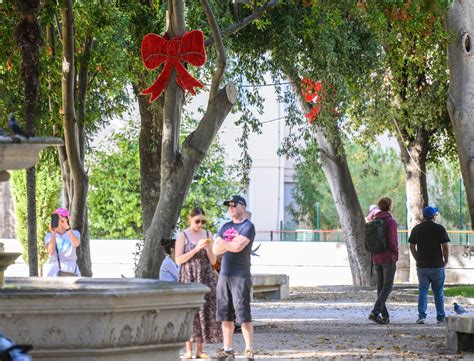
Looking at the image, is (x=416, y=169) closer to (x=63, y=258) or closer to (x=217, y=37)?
(x=217, y=37)

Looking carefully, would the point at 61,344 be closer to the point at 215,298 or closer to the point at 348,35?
the point at 215,298

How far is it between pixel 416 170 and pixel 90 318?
23.0 metres

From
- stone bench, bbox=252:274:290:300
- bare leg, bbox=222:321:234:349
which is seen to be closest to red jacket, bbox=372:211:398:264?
bare leg, bbox=222:321:234:349

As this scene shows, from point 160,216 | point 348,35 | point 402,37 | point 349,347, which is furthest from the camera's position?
point 402,37

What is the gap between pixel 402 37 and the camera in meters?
27.1

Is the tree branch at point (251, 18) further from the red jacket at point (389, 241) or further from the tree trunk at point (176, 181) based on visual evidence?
the red jacket at point (389, 241)

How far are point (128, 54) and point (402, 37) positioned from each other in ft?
25.0

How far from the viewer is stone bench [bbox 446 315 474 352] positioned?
574 inches

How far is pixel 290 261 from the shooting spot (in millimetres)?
42094

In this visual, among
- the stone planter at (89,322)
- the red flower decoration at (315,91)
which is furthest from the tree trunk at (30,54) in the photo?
the stone planter at (89,322)

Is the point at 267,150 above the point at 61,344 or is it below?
above

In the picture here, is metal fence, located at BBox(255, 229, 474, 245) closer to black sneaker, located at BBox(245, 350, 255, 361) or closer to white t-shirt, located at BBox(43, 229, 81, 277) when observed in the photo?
white t-shirt, located at BBox(43, 229, 81, 277)

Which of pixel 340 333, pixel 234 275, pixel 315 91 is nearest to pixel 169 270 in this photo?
pixel 234 275

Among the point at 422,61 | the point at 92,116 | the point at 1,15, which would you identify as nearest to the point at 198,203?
the point at 422,61
